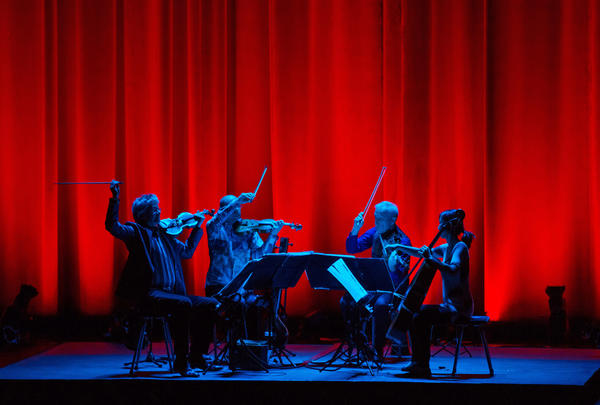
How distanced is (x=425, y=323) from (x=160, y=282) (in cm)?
161

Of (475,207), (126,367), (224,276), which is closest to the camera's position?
(126,367)

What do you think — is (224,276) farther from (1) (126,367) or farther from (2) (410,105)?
(2) (410,105)

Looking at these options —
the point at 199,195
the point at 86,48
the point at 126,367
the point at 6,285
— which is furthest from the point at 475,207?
the point at 6,285

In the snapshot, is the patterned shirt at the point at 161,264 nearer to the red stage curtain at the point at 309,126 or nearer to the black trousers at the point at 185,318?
the black trousers at the point at 185,318

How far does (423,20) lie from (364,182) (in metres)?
1.53

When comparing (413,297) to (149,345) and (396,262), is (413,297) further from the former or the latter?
(149,345)

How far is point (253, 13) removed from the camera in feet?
22.9

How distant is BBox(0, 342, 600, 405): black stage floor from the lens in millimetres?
4086

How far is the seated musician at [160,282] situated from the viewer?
451 centimetres

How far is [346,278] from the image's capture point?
4453 mm

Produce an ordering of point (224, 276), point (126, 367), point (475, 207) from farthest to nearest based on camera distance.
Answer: point (475, 207) → point (224, 276) → point (126, 367)

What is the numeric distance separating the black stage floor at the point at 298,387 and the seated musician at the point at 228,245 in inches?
29.3

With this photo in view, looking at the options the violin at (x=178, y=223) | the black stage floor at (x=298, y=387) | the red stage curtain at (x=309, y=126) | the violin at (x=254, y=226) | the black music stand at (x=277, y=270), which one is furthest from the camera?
the red stage curtain at (x=309, y=126)

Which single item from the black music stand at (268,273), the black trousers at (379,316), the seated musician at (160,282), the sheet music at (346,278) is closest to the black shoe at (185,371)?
the seated musician at (160,282)
